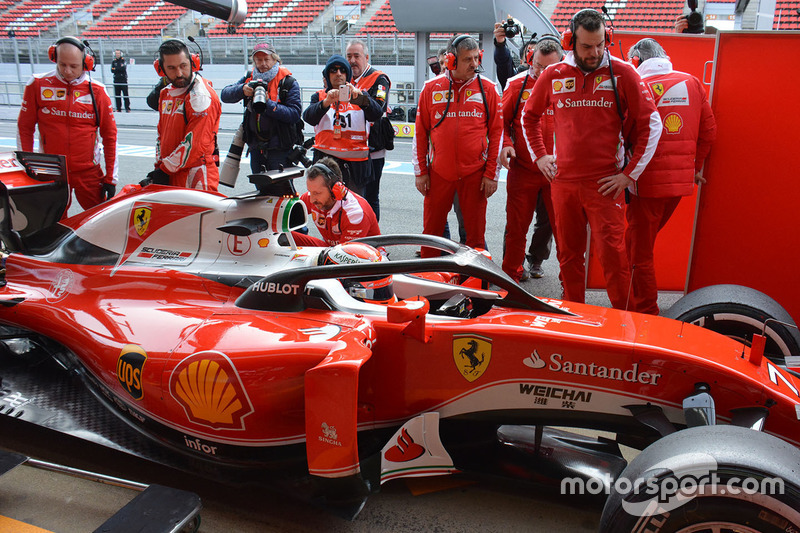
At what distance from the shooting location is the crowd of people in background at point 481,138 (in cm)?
407

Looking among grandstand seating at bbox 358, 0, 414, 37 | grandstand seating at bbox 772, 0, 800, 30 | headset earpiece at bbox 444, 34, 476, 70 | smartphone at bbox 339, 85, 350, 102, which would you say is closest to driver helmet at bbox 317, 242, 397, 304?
headset earpiece at bbox 444, 34, 476, 70

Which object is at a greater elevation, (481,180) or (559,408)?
(481,180)

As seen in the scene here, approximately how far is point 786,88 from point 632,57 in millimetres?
1013

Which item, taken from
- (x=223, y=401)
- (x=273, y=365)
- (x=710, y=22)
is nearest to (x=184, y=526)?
(x=223, y=401)

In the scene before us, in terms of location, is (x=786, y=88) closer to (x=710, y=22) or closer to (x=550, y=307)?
(x=550, y=307)

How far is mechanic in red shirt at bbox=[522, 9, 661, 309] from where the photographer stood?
3.98 m

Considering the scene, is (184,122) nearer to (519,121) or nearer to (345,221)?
(345,221)

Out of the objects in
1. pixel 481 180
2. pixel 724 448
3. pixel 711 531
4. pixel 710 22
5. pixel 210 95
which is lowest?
pixel 711 531

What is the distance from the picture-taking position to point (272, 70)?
631 cm

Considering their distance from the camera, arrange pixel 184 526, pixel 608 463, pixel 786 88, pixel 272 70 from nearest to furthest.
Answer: pixel 184 526
pixel 608 463
pixel 786 88
pixel 272 70

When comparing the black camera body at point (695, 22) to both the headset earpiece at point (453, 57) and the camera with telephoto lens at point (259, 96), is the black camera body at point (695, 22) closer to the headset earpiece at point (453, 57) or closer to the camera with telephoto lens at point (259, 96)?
the headset earpiece at point (453, 57)

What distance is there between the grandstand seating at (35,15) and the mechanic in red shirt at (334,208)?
1193 inches

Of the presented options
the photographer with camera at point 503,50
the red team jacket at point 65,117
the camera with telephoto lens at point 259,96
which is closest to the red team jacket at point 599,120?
the photographer with camera at point 503,50

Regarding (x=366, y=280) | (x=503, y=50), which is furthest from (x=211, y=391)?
(x=503, y=50)
